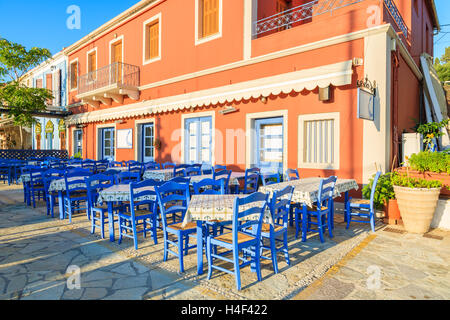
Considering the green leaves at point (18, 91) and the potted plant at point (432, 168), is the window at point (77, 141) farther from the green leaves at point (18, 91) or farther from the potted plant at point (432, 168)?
the potted plant at point (432, 168)

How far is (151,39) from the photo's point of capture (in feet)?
39.3

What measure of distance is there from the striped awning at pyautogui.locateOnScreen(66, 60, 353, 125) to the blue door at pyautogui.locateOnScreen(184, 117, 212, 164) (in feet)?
2.31

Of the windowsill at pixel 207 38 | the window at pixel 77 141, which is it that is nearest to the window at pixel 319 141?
the windowsill at pixel 207 38

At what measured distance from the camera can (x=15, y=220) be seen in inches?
229

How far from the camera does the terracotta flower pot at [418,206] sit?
4898mm

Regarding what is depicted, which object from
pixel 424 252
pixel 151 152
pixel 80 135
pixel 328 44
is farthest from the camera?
pixel 80 135

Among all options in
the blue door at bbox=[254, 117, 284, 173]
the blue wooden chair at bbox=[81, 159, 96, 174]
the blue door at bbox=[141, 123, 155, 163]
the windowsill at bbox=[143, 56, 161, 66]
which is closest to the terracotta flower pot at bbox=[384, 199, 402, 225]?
the blue door at bbox=[254, 117, 284, 173]

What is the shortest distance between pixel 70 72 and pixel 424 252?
19274 mm

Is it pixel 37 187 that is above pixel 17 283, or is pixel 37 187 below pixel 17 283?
above

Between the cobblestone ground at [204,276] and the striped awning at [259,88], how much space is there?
11.3 feet

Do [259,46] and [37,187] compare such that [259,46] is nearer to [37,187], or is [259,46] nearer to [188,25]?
[188,25]

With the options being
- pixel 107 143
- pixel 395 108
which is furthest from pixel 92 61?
pixel 395 108
